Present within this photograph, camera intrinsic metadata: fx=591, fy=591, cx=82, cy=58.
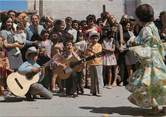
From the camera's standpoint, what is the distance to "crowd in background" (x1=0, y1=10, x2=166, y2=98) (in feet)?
41.7

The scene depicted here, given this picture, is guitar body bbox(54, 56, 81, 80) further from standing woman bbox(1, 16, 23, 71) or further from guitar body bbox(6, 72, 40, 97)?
standing woman bbox(1, 16, 23, 71)

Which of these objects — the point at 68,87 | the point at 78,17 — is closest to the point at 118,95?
the point at 68,87

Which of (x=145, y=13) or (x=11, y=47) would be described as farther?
(x=11, y=47)

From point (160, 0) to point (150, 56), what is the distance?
14021 millimetres

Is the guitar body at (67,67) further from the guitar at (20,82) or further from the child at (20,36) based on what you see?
the child at (20,36)

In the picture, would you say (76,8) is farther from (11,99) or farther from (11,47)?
(11,99)

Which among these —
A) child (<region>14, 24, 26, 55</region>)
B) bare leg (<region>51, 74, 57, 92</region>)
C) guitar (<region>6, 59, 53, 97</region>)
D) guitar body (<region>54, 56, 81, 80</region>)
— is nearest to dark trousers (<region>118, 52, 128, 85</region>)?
bare leg (<region>51, 74, 57, 92</region>)

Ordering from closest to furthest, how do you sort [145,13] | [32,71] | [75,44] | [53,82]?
1. [145,13]
2. [32,71]
3. [53,82]
4. [75,44]

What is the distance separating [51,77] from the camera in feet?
43.6

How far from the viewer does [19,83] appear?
38.6ft

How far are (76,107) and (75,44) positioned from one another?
9.32 ft

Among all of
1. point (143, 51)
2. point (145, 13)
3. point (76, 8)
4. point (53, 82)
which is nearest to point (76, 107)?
point (143, 51)

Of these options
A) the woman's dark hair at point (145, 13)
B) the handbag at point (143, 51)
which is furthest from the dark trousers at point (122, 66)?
the handbag at point (143, 51)

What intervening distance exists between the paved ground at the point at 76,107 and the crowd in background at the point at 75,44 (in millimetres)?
625
